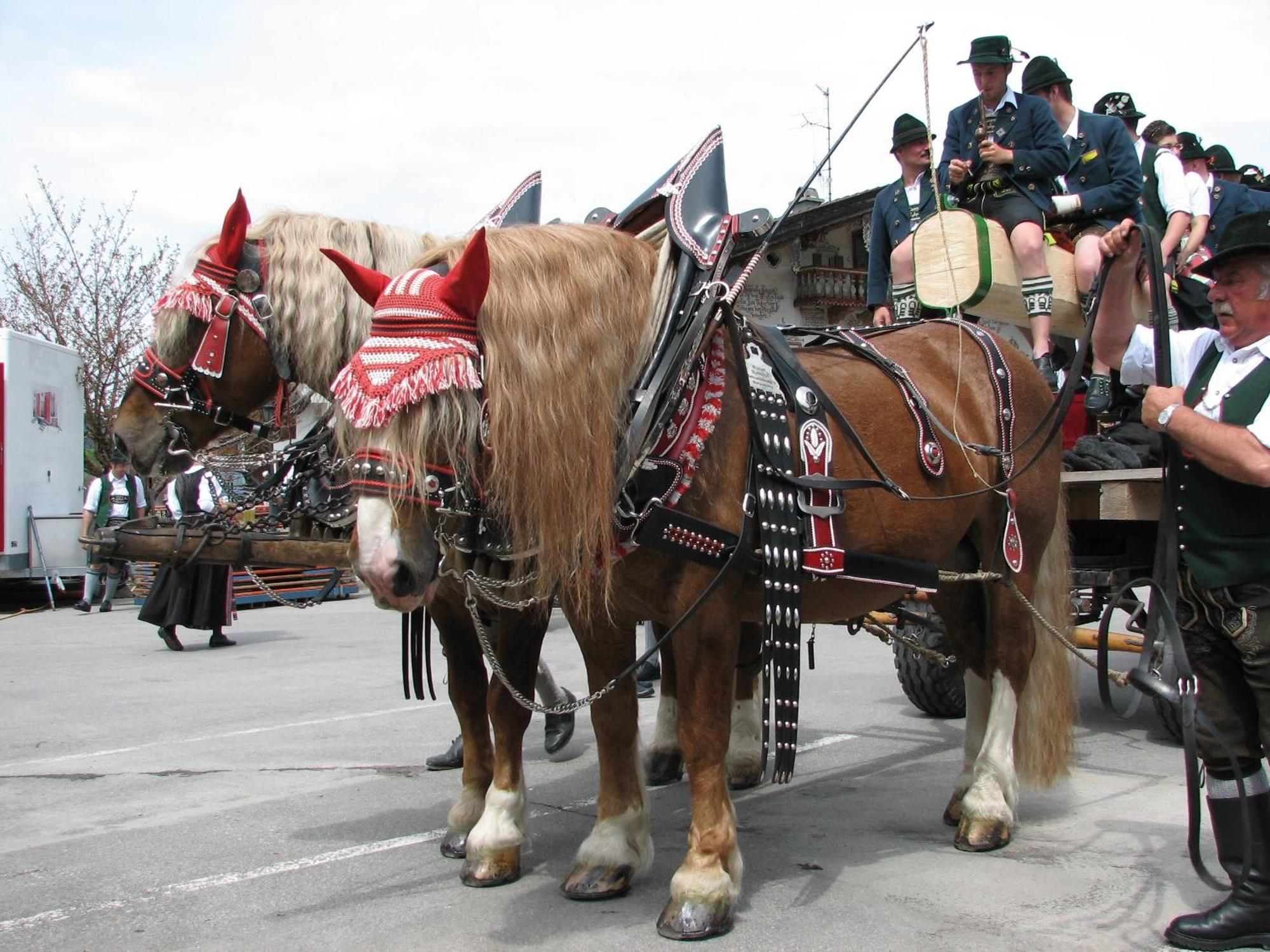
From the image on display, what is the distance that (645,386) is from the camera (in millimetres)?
3213

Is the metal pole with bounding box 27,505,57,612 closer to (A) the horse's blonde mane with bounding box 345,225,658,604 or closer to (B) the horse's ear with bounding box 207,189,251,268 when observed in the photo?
(B) the horse's ear with bounding box 207,189,251,268

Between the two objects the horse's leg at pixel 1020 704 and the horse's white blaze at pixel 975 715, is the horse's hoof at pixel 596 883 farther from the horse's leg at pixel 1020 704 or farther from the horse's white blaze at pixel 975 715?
the horse's white blaze at pixel 975 715

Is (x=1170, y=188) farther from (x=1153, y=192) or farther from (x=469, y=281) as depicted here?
(x=469, y=281)

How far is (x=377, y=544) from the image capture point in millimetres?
2846

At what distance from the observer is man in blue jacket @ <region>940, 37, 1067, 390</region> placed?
5.61 metres

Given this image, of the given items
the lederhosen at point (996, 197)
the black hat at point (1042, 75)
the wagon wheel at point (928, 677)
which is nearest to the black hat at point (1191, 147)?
the black hat at point (1042, 75)

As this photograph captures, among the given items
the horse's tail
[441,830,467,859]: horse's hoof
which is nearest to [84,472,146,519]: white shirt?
[441,830,467,859]: horse's hoof

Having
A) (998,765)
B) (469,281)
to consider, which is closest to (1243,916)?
(998,765)

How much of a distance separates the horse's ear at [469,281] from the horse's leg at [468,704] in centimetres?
149

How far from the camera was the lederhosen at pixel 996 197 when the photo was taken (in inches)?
225

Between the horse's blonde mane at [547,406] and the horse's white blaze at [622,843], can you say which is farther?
the horse's white blaze at [622,843]

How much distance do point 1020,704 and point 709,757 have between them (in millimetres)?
1752

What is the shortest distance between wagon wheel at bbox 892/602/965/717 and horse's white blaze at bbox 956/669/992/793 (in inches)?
59.8

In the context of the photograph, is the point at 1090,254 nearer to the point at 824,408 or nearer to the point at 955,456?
the point at 955,456
